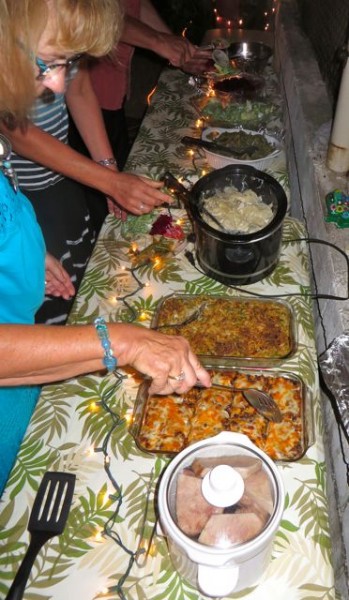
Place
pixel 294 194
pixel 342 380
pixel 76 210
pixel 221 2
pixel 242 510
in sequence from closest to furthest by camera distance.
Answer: pixel 242 510
pixel 342 380
pixel 76 210
pixel 294 194
pixel 221 2

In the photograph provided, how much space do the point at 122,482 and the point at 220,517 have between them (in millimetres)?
348

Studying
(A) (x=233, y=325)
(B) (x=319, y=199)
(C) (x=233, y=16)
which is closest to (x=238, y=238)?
(A) (x=233, y=325)

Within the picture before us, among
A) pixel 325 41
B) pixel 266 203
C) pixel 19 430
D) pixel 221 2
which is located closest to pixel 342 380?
pixel 266 203

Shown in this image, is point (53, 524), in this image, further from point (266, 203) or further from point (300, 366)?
point (266, 203)

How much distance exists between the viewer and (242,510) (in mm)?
755

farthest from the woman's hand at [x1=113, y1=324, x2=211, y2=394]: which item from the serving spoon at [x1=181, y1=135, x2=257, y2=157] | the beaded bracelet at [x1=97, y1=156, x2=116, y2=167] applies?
the beaded bracelet at [x1=97, y1=156, x2=116, y2=167]

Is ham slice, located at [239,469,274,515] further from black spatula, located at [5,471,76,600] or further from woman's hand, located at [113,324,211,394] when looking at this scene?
black spatula, located at [5,471,76,600]

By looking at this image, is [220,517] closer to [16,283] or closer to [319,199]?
[16,283]

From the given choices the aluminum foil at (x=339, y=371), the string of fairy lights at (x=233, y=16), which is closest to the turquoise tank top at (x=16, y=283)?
the aluminum foil at (x=339, y=371)

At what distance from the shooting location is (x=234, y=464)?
835mm

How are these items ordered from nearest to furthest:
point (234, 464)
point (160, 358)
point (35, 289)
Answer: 1. point (234, 464)
2. point (160, 358)
3. point (35, 289)

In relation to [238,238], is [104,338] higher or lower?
lower

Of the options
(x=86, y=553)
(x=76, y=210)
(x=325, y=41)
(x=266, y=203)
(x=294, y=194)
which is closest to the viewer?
(x=86, y=553)

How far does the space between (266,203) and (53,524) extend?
1.03 meters
